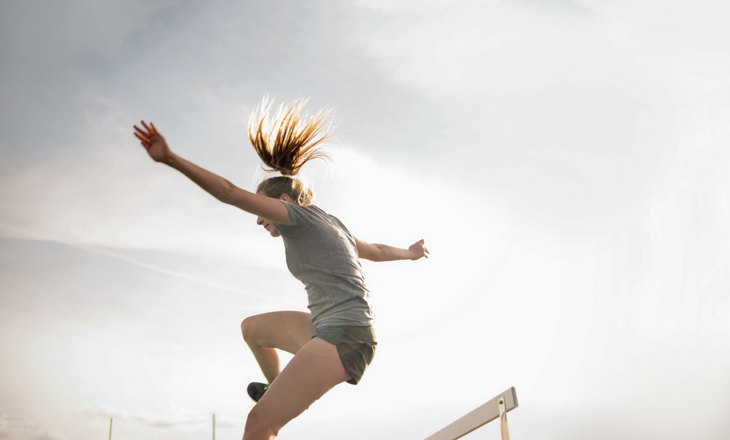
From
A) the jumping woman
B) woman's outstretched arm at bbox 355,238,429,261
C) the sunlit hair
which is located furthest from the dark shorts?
woman's outstretched arm at bbox 355,238,429,261

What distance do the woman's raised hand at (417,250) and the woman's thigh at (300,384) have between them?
1.85 meters

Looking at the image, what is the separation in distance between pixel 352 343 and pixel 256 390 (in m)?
1.24

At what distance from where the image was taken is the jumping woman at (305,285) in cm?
317

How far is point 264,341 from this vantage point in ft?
13.9

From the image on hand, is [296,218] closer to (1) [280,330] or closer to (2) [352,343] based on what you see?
(2) [352,343]

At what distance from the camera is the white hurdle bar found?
10.3ft

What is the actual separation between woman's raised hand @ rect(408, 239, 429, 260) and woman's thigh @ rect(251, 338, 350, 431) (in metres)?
1.85

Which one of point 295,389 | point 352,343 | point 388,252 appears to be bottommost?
point 295,389

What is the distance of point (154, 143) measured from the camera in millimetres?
3086

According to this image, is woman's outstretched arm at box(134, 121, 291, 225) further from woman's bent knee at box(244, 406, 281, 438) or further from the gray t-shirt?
woman's bent knee at box(244, 406, 281, 438)

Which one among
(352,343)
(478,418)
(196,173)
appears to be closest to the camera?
(196,173)

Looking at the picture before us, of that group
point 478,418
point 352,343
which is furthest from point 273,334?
point 478,418

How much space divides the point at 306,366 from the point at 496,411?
1.04m

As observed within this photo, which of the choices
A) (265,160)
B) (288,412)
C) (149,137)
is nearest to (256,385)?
(288,412)
